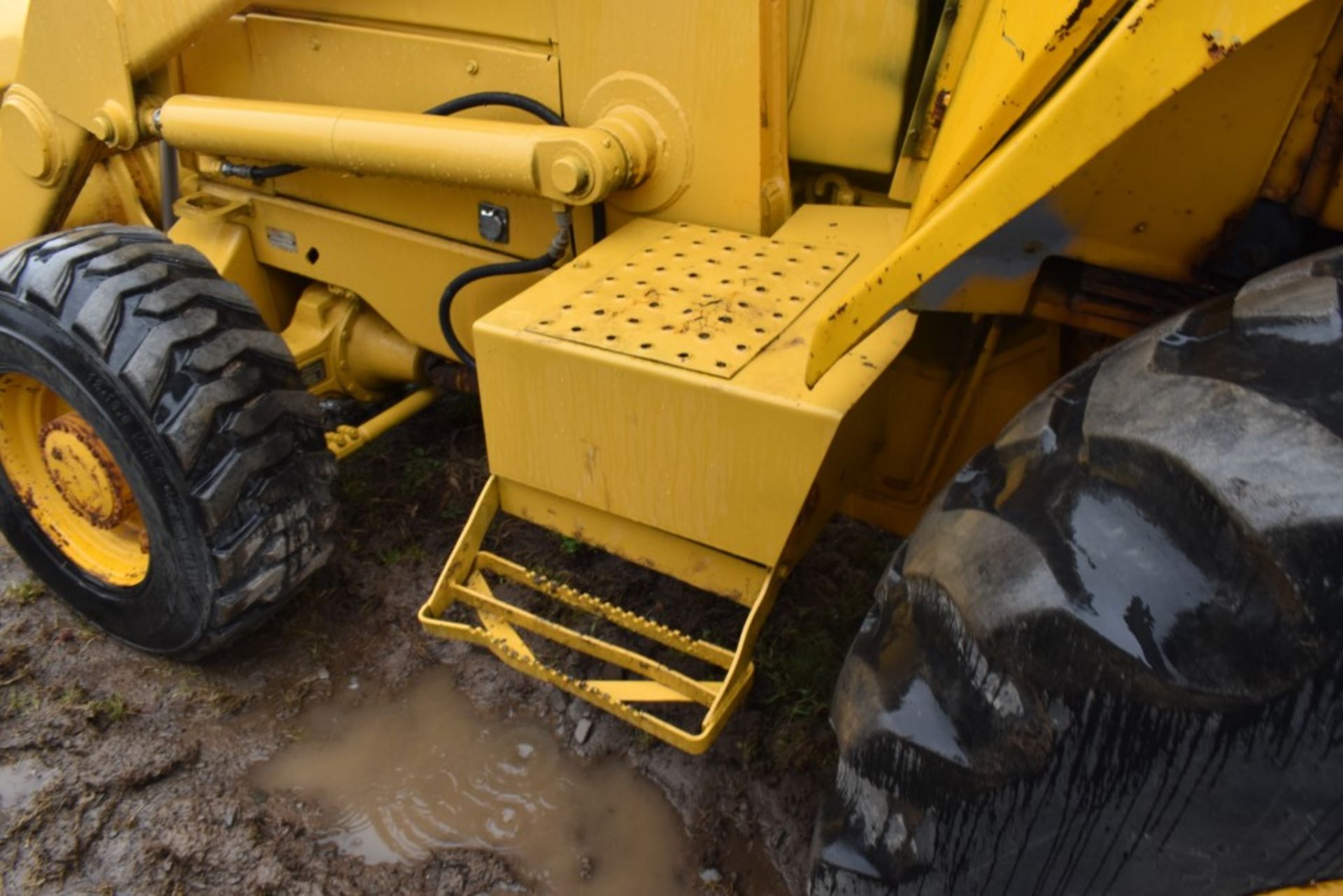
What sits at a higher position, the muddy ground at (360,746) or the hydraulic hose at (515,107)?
the hydraulic hose at (515,107)

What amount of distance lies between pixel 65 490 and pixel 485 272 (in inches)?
44.0

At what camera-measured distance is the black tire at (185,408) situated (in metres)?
1.91

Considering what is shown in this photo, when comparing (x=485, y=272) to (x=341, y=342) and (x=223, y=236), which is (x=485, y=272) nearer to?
(x=341, y=342)

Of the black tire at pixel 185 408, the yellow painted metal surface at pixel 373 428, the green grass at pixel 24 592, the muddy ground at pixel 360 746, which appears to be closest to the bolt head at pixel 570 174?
the black tire at pixel 185 408

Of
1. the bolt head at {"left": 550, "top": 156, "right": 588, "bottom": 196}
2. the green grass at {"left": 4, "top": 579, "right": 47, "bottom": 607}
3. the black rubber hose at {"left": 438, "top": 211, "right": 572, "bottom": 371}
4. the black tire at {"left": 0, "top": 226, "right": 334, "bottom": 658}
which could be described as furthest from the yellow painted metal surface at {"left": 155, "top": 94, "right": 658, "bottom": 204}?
the green grass at {"left": 4, "top": 579, "right": 47, "bottom": 607}

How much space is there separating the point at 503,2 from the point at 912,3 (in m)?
0.77

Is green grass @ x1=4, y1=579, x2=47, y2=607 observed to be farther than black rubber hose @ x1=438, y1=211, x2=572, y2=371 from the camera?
Yes

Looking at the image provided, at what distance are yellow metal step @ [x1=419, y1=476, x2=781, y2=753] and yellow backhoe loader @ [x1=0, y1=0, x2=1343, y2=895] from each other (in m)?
0.01

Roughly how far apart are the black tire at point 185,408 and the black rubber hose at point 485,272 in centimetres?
33

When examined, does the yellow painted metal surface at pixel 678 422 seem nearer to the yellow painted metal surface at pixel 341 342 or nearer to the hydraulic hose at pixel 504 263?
the hydraulic hose at pixel 504 263

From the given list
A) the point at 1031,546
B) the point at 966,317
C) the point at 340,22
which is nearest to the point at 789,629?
the point at 966,317

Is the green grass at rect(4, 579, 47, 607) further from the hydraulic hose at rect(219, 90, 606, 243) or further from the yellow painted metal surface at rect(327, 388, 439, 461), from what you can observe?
the hydraulic hose at rect(219, 90, 606, 243)

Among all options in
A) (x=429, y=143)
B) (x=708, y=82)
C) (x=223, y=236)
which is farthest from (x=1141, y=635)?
(x=223, y=236)

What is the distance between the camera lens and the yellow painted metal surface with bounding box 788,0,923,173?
1.69m
